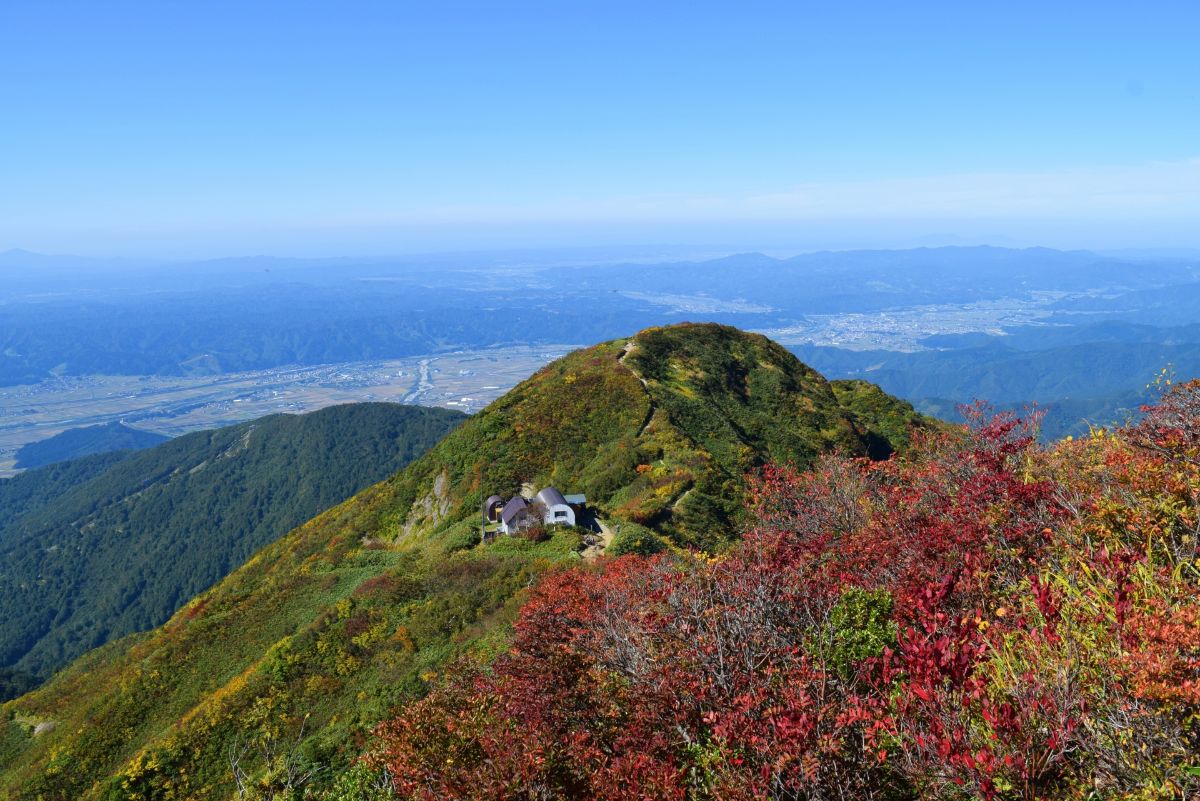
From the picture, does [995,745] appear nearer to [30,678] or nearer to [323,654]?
[323,654]

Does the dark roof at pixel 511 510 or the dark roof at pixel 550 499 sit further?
the dark roof at pixel 511 510

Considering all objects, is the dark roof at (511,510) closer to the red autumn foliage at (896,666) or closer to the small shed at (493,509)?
the small shed at (493,509)

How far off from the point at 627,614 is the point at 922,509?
714 centimetres

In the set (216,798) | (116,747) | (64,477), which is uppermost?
(216,798)

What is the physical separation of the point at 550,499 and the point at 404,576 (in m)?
7.49

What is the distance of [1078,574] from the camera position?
9.34 m

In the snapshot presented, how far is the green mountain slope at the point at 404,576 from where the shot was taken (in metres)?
20.4

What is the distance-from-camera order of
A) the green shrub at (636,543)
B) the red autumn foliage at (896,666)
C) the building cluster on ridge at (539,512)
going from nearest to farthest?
the red autumn foliage at (896,666) → the green shrub at (636,543) → the building cluster on ridge at (539,512)

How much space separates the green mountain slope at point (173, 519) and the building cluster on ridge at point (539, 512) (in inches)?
2961

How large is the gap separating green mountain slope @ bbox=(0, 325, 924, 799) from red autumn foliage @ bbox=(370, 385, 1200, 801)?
267 inches

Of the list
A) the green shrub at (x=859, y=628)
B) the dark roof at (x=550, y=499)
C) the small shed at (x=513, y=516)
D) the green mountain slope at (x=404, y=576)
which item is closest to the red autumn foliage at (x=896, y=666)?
the green shrub at (x=859, y=628)

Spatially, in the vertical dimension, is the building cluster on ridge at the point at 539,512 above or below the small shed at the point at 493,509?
above

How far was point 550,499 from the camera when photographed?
32.7 metres

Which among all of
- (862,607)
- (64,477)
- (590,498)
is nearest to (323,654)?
(590,498)
